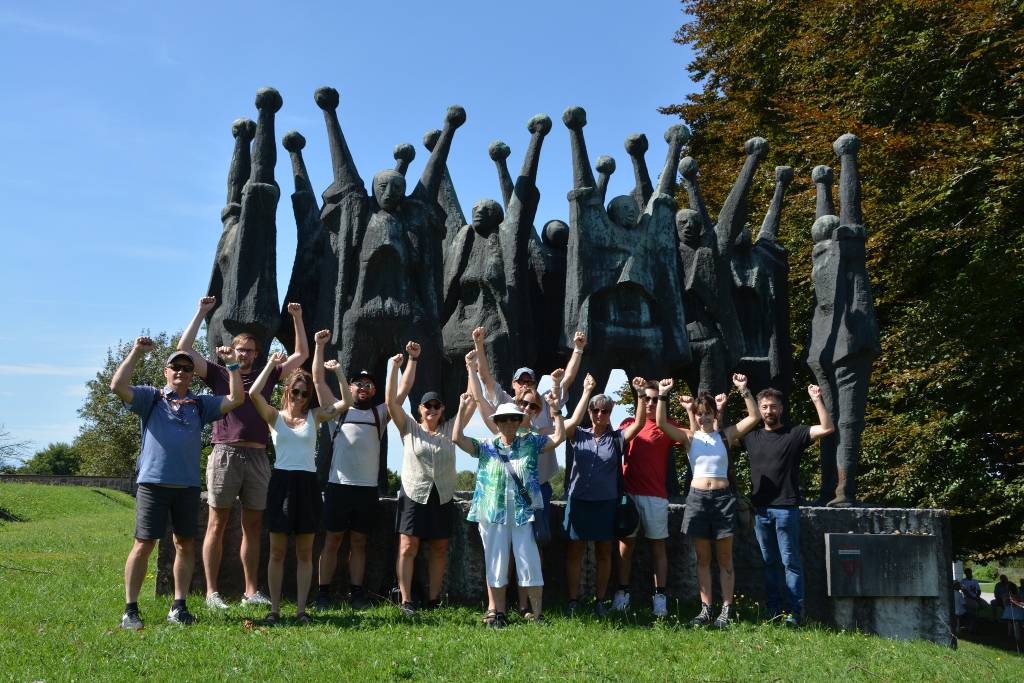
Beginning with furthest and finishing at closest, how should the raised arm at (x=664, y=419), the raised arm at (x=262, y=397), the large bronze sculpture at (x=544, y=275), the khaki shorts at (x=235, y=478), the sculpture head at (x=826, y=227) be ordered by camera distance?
the sculpture head at (x=826, y=227) → the large bronze sculpture at (x=544, y=275) → the raised arm at (x=664, y=419) → the khaki shorts at (x=235, y=478) → the raised arm at (x=262, y=397)

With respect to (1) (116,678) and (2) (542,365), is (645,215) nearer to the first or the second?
(2) (542,365)

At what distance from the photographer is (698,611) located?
728 centimetres

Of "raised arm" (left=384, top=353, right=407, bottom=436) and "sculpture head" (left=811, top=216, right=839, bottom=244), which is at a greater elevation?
"sculpture head" (left=811, top=216, right=839, bottom=244)

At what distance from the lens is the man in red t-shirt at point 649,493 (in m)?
7.03

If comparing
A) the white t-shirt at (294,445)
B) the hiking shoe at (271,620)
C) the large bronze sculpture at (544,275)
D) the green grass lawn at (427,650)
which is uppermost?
the large bronze sculpture at (544,275)

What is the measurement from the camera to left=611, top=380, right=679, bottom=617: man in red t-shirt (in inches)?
277

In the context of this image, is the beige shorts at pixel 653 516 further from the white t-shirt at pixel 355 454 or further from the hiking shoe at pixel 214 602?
the hiking shoe at pixel 214 602

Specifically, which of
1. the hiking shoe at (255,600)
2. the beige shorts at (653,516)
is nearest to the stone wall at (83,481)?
the hiking shoe at (255,600)

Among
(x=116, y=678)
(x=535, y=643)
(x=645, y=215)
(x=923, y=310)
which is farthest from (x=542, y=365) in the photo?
(x=923, y=310)

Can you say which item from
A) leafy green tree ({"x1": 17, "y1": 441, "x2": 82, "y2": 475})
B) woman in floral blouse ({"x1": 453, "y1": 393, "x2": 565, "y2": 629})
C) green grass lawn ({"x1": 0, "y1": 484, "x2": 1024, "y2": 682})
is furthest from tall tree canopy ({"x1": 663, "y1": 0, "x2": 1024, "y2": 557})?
leafy green tree ({"x1": 17, "y1": 441, "x2": 82, "y2": 475})

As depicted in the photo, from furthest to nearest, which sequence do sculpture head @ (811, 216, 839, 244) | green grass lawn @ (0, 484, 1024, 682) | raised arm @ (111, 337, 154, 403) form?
sculpture head @ (811, 216, 839, 244) < raised arm @ (111, 337, 154, 403) < green grass lawn @ (0, 484, 1024, 682)

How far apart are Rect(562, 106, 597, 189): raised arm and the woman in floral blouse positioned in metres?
3.47

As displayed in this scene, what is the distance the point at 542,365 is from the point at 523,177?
1933 millimetres

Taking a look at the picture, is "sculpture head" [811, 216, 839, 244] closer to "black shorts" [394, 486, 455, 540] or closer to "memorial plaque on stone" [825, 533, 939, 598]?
"memorial plaque on stone" [825, 533, 939, 598]
